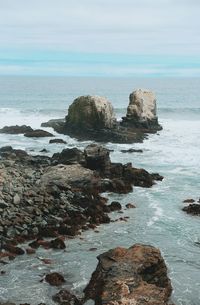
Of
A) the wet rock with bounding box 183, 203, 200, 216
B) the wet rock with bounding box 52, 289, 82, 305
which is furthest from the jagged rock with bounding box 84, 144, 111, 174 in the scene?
the wet rock with bounding box 52, 289, 82, 305

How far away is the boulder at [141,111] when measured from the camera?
5694cm

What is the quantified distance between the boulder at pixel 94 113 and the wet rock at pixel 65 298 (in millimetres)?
36237

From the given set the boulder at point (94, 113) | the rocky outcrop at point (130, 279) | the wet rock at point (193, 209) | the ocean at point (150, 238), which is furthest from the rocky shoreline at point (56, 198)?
the boulder at point (94, 113)

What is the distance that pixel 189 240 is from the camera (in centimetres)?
2280

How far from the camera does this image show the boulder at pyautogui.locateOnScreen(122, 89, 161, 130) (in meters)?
56.9

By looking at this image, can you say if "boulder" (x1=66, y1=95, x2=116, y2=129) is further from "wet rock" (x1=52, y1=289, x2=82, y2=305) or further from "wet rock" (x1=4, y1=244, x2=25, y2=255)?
"wet rock" (x1=52, y1=289, x2=82, y2=305)

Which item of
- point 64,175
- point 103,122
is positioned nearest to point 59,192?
point 64,175

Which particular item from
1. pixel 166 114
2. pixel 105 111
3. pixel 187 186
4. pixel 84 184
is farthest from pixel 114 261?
pixel 166 114

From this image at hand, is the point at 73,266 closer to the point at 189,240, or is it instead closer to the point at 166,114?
the point at 189,240

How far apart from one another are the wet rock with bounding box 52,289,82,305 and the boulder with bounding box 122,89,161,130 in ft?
133

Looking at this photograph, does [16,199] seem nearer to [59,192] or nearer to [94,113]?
[59,192]

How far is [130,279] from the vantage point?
49.0 ft

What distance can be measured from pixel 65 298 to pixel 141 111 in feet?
140

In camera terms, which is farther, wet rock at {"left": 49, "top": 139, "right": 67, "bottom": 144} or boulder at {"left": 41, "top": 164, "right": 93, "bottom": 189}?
wet rock at {"left": 49, "top": 139, "right": 67, "bottom": 144}
